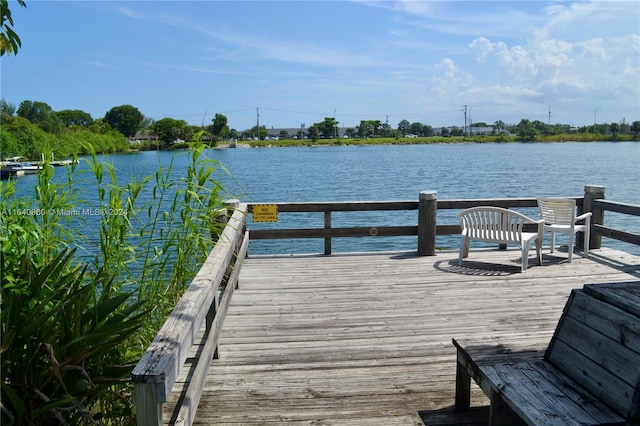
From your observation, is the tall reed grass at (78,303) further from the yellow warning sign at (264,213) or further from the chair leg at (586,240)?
the chair leg at (586,240)

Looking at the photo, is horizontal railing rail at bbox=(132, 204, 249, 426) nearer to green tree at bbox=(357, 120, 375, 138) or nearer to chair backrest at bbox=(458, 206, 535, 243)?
chair backrest at bbox=(458, 206, 535, 243)

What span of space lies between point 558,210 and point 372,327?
3925 mm

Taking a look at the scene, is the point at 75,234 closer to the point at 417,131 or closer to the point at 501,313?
the point at 501,313

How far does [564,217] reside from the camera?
7098 millimetres

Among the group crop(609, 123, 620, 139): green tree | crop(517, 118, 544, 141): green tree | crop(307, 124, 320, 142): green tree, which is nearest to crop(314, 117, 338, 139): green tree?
crop(307, 124, 320, 142): green tree

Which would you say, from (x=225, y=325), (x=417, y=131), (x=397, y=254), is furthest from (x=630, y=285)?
(x=417, y=131)

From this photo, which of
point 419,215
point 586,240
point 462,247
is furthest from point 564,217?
point 419,215

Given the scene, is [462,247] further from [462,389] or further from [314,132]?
[314,132]

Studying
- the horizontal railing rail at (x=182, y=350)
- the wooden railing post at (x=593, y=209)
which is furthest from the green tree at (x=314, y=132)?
the horizontal railing rail at (x=182, y=350)

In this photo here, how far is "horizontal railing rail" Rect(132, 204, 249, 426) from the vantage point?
5.81 feet

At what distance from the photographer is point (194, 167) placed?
3760 mm

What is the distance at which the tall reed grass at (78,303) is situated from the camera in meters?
2.26

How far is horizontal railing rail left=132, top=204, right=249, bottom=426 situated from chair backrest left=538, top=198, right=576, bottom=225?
4912 mm

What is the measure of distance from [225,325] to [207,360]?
155cm
